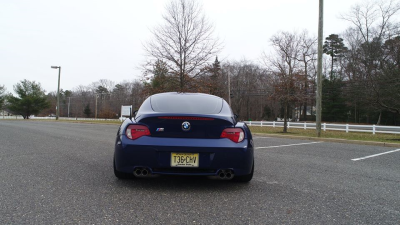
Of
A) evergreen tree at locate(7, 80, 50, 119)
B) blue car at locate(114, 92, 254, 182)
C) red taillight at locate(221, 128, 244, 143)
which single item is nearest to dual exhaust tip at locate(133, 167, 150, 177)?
blue car at locate(114, 92, 254, 182)

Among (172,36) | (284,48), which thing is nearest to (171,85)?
(172,36)

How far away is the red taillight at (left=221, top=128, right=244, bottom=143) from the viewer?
326 cm

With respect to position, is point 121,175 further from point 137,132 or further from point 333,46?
point 333,46

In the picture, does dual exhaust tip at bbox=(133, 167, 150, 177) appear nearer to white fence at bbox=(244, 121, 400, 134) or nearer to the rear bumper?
the rear bumper

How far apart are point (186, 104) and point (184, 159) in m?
0.91

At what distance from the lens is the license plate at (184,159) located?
3121 millimetres

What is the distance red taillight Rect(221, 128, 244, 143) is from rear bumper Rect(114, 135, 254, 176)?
6 cm

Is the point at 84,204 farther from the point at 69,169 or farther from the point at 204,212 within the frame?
the point at 69,169

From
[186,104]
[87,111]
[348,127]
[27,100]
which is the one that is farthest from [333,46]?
[87,111]

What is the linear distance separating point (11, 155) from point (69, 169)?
2467 millimetres

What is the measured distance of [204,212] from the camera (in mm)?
2590

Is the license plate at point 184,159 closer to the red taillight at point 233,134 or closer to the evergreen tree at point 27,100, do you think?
the red taillight at point 233,134

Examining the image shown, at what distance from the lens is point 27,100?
48344mm

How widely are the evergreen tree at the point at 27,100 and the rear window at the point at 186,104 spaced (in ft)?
178
